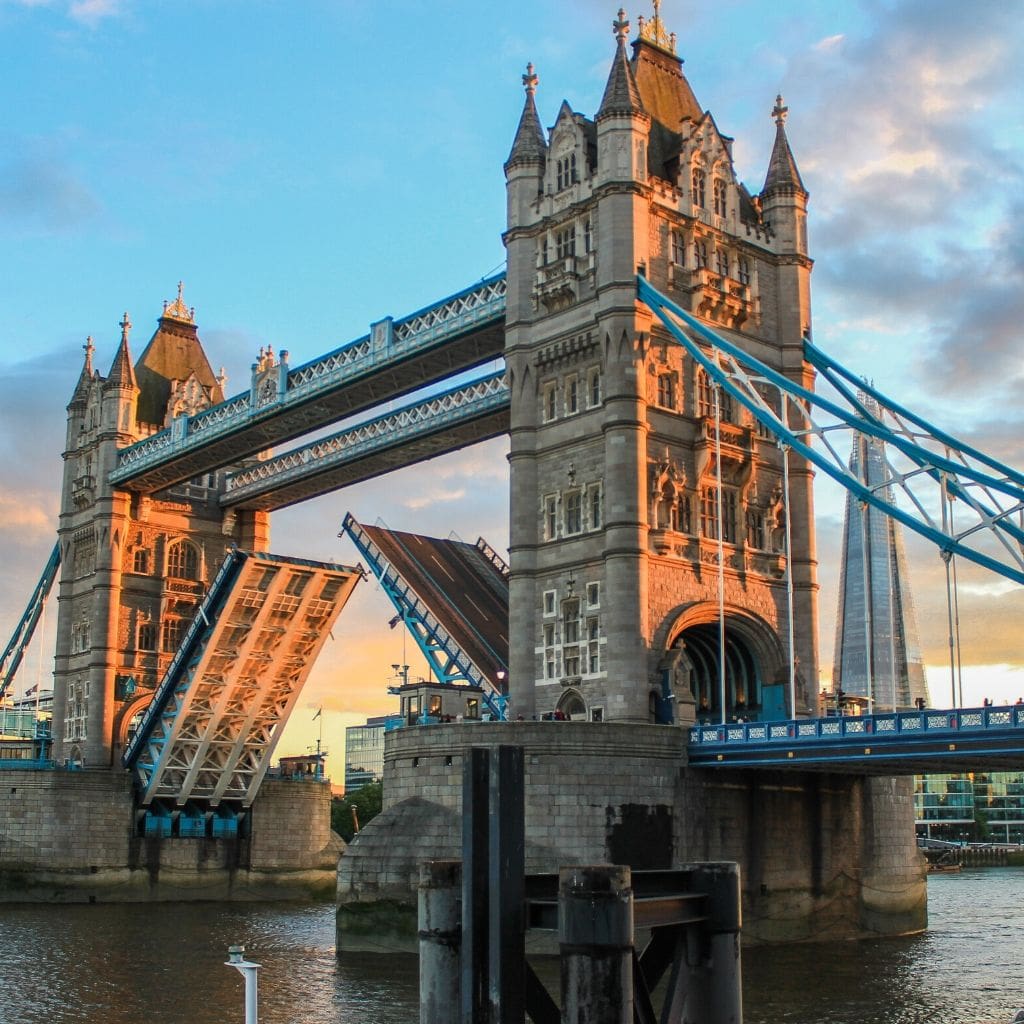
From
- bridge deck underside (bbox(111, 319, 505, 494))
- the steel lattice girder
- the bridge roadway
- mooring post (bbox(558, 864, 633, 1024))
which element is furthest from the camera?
the steel lattice girder

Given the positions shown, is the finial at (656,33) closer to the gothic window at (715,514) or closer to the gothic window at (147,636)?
the gothic window at (715,514)

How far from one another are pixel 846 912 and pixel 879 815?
357 centimetres

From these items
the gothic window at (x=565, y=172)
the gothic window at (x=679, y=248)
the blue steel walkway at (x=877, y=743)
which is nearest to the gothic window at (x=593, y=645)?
the blue steel walkway at (x=877, y=743)

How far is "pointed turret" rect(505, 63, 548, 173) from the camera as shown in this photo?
50.1 metres

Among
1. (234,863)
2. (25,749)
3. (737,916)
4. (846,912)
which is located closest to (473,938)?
(737,916)

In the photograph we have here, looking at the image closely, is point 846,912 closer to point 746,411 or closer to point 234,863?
point 746,411

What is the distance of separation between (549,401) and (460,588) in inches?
490

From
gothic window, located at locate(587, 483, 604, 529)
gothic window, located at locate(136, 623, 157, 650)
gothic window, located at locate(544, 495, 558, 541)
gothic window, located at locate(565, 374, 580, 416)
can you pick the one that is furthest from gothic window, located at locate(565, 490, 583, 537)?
gothic window, located at locate(136, 623, 157, 650)

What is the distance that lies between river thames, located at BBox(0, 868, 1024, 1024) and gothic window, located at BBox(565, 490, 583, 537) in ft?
44.9

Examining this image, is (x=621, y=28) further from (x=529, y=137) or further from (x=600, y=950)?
(x=600, y=950)

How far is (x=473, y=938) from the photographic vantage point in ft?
56.3

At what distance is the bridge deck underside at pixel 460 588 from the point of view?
55.0 meters

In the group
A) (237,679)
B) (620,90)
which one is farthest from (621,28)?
(237,679)

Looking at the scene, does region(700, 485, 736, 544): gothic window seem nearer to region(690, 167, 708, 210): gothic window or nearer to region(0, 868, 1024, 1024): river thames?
region(690, 167, 708, 210): gothic window
